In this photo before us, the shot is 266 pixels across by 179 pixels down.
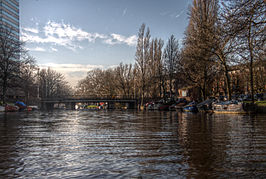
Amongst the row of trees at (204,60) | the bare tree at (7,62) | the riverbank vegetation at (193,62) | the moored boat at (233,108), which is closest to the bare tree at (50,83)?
the riverbank vegetation at (193,62)

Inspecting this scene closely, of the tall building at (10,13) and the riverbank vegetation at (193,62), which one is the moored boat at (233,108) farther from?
the tall building at (10,13)

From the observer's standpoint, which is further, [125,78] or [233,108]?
[125,78]

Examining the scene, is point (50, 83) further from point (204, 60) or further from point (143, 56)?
point (204, 60)

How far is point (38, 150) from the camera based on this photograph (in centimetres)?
583

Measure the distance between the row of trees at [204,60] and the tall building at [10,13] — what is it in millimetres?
31978

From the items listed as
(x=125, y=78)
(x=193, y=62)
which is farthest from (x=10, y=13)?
(x=193, y=62)

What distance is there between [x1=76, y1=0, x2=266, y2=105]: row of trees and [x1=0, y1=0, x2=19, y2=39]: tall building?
32.0 metres

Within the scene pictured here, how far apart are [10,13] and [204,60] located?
8449cm

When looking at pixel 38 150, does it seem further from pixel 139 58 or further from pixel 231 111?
pixel 139 58

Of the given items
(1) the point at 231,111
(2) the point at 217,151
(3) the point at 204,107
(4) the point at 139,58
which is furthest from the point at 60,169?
(4) the point at 139,58

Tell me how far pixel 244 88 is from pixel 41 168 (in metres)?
72.6

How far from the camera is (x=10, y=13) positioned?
9231cm

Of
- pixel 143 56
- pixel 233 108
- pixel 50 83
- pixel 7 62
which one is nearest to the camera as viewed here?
pixel 233 108

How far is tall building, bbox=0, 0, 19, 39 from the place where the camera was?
3430 inches
